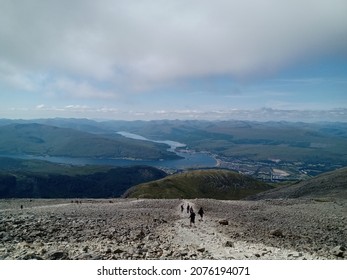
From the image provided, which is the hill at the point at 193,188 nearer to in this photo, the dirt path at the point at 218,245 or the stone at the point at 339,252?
the dirt path at the point at 218,245

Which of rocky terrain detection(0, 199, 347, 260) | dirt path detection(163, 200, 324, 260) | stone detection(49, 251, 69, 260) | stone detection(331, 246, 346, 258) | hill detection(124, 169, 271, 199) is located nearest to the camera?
stone detection(49, 251, 69, 260)

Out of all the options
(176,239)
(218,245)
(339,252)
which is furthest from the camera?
(176,239)

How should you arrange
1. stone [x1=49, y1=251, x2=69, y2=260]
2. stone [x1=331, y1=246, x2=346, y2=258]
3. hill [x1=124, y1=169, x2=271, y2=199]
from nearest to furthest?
stone [x1=49, y1=251, x2=69, y2=260]
stone [x1=331, y1=246, x2=346, y2=258]
hill [x1=124, y1=169, x2=271, y2=199]

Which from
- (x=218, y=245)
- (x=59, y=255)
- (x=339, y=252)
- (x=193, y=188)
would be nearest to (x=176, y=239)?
(x=218, y=245)

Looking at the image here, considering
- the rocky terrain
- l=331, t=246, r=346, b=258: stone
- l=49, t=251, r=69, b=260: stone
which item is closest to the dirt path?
the rocky terrain

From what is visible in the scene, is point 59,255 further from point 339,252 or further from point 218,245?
point 339,252

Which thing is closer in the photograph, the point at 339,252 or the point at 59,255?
the point at 59,255

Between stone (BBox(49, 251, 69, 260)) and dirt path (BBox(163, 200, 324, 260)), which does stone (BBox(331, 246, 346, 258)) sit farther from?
stone (BBox(49, 251, 69, 260))

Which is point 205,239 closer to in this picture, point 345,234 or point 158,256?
point 158,256

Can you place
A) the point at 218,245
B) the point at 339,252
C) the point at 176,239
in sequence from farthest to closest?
the point at 176,239
the point at 218,245
the point at 339,252

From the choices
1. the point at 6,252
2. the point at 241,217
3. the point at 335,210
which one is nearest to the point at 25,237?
the point at 6,252

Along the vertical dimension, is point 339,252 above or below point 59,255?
below
